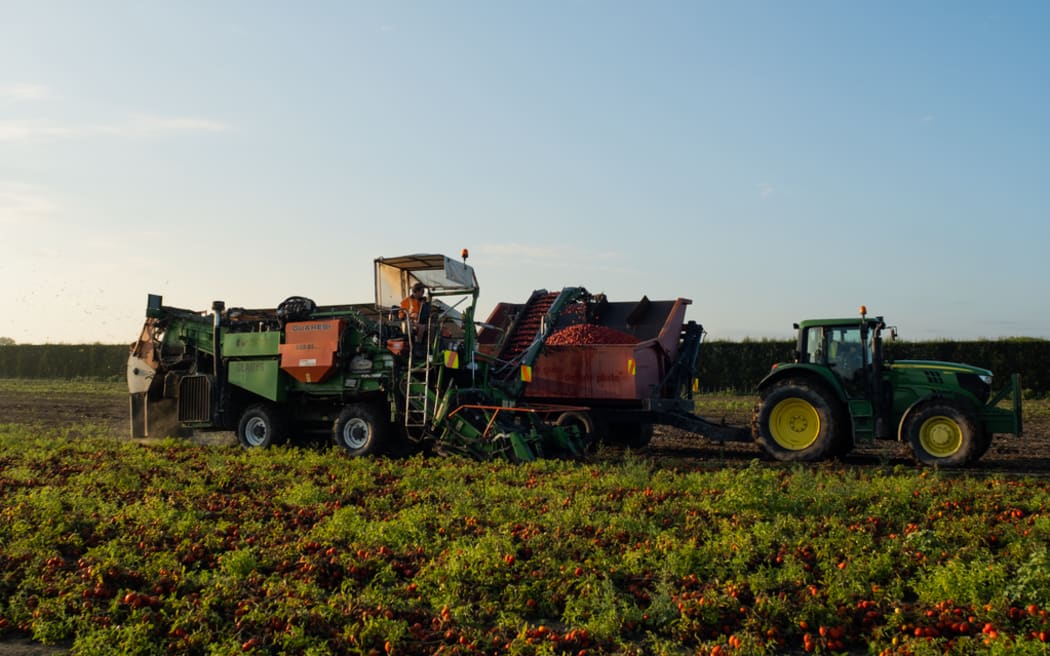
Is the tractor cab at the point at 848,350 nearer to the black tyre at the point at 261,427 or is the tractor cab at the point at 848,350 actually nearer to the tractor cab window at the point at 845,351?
the tractor cab window at the point at 845,351

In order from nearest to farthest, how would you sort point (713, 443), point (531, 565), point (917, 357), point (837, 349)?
1. point (531, 565)
2. point (837, 349)
3. point (713, 443)
4. point (917, 357)

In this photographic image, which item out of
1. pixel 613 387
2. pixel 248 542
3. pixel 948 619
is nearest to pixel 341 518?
pixel 248 542

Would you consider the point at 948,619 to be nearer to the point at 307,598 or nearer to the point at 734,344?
the point at 307,598

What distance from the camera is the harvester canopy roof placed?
12766mm

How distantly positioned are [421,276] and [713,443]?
614 centimetres

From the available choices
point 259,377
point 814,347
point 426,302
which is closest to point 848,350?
point 814,347

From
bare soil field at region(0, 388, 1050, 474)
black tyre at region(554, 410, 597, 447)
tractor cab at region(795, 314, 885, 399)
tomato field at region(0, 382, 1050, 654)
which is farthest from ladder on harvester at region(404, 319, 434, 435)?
tractor cab at region(795, 314, 885, 399)

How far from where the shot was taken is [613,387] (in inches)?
508

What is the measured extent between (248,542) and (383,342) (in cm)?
576

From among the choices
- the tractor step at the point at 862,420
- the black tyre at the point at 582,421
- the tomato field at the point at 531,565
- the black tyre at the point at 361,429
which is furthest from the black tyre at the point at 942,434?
the black tyre at the point at 361,429

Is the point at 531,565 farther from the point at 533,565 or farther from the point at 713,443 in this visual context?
the point at 713,443

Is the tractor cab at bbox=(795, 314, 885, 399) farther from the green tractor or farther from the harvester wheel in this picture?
the harvester wheel

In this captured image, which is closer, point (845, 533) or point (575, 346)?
point (845, 533)

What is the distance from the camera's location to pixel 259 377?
13.2 metres
